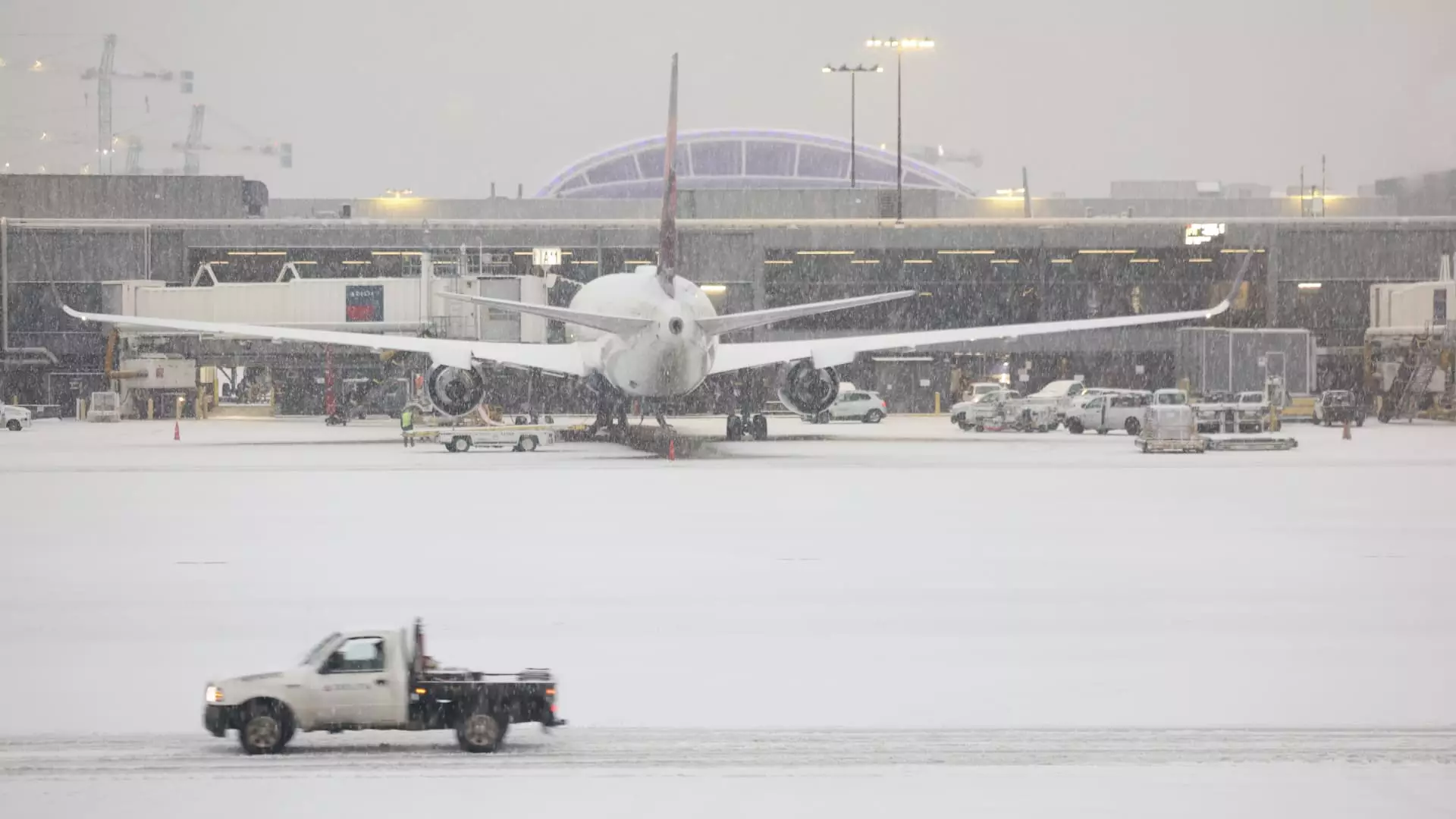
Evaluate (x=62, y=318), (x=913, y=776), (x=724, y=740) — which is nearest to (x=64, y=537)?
(x=724, y=740)

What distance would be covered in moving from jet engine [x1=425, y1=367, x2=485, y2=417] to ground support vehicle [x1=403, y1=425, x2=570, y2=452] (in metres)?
0.71

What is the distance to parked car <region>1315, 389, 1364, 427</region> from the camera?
66312mm

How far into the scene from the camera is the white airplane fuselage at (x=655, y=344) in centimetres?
4478

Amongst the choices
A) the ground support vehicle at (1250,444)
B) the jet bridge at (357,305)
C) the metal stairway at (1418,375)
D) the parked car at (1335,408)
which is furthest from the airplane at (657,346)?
the metal stairway at (1418,375)

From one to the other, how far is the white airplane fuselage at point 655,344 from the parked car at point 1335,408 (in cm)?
3140

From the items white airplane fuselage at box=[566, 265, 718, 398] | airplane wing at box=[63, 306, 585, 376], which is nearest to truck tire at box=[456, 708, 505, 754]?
white airplane fuselage at box=[566, 265, 718, 398]

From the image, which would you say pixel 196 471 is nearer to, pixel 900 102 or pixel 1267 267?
pixel 900 102

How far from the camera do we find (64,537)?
24516mm

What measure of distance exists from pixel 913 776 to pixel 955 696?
2.55 m

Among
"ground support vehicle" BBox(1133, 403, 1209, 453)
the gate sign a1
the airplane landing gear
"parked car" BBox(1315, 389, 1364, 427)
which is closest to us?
"ground support vehicle" BBox(1133, 403, 1209, 453)

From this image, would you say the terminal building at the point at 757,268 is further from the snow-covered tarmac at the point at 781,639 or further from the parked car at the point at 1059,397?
the snow-covered tarmac at the point at 781,639

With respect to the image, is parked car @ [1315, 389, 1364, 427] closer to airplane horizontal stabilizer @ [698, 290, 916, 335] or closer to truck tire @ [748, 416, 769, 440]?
truck tire @ [748, 416, 769, 440]

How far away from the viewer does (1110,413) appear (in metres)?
60.9

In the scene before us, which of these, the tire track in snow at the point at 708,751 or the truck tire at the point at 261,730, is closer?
the tire track in snow at the point at 708,751
